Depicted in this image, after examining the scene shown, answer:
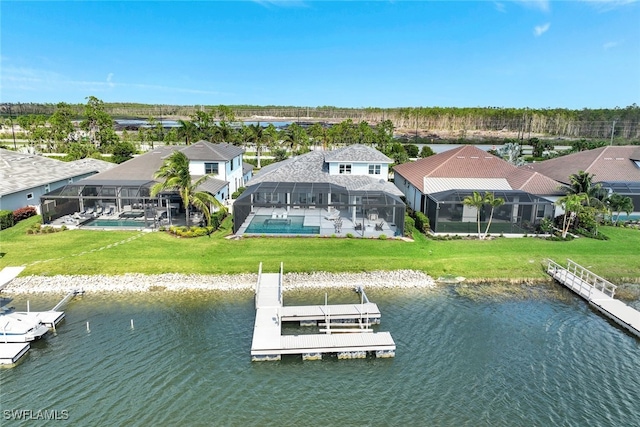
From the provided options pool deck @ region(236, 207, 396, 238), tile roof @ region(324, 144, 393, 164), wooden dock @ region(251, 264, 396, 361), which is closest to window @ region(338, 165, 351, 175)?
tile roof @ region(324, 144, 393, 164)

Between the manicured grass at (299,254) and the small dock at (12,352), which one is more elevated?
the manicured grass at (299,254)

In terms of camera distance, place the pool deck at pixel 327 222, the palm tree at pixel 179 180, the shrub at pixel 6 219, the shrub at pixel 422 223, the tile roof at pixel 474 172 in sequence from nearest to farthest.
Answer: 1. the palm tree at pixel 179 180
2. the shrub at pixel 6 219
3. the pool deck at pixel 327 222
4. the shrub at pixel 422 223
5. the tile roof at pixel 474 172

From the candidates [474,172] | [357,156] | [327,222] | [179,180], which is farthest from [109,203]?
[474,172]

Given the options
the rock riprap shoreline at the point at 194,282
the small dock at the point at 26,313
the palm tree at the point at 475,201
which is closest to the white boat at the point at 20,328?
the small dock at the point at 26,313

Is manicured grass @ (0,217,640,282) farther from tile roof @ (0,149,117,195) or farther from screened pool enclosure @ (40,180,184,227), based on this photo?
tile roof @ (0,149,117,195)

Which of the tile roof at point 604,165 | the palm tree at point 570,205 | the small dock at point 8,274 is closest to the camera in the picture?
the small dock at point 8,274

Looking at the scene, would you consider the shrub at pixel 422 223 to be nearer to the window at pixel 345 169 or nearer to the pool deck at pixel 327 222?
the pool deck at pixel 327 222
